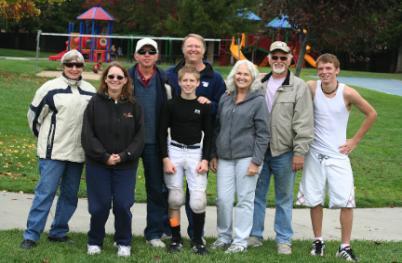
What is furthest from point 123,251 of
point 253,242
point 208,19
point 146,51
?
point 208,19

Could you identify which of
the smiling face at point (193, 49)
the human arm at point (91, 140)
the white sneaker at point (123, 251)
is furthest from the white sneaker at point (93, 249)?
the smiling face at point (193, 49)

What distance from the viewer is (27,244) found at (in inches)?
230

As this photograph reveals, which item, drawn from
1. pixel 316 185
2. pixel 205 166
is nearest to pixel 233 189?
pixel 205 166

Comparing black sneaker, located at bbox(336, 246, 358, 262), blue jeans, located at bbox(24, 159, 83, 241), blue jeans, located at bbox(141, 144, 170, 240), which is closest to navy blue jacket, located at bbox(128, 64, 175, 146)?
blue jeans, located at bbox(141, 144, 170, 240)

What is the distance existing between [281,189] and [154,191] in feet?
4.04

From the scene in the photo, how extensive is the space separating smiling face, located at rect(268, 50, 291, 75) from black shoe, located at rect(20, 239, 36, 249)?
2.77 m

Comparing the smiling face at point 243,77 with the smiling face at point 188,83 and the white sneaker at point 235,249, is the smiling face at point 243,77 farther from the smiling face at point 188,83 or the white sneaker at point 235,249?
the white sneaker at point 235,249

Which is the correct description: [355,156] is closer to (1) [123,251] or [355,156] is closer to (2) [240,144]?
(2) [240,144]

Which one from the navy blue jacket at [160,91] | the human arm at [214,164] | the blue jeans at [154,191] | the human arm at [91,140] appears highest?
the navy blue jacket at [160,91]

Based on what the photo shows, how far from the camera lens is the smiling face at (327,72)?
6.00m

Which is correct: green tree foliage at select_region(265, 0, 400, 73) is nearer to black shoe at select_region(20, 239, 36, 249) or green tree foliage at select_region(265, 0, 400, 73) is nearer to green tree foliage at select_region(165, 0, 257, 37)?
black shoe at select_region(20, 239, 36, 249)

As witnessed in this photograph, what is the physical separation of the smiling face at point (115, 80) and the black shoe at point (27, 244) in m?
1.55

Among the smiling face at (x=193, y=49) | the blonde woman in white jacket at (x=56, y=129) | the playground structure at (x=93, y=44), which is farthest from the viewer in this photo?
the playground structure at (x=93, y=44)

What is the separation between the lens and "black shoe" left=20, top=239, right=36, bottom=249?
229 inches
